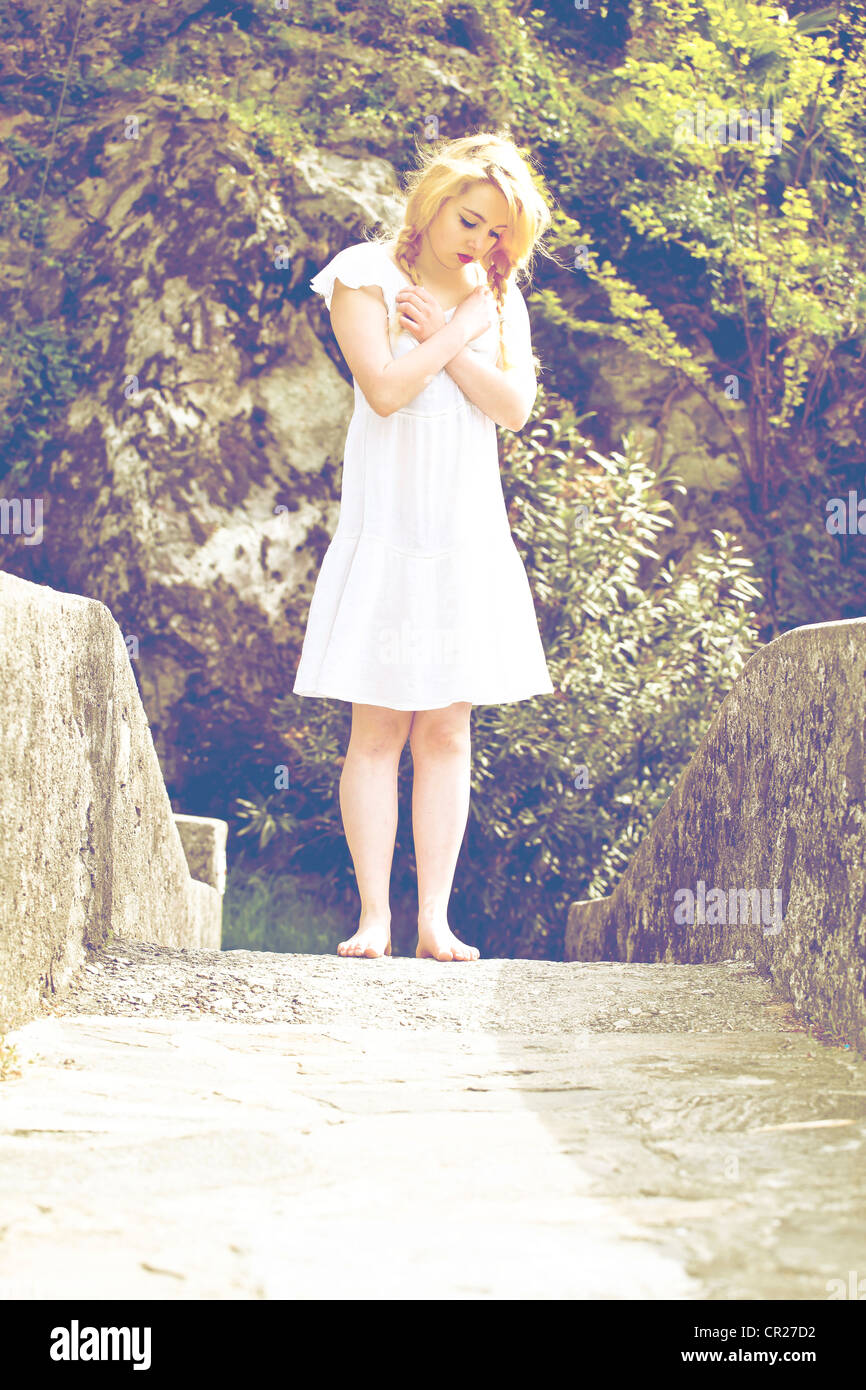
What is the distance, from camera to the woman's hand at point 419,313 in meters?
3.51

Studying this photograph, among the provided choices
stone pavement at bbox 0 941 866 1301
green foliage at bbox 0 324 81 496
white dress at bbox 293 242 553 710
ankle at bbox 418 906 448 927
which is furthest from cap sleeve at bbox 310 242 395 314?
green foliage at bbox 0 324 81 496

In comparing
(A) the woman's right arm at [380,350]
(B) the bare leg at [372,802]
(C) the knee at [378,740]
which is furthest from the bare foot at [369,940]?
(A) the woman's right arm at [380,350]

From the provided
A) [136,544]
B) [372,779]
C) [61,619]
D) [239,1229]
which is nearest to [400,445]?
[372,779]

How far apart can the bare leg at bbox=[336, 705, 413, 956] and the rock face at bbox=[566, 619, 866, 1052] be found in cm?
93

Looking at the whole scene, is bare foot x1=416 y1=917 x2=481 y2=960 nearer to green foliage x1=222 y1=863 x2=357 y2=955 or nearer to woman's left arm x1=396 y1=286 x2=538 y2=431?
woman's left arm x1=396 y1=286 x2=538 y2=431

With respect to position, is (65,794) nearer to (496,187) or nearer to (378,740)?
(378,740)

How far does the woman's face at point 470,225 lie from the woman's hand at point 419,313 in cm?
16

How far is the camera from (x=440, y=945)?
3.58 metres

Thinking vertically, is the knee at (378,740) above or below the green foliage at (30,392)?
below

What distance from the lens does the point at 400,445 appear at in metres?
3.60

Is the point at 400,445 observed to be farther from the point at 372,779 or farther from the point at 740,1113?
the point at 740,1113

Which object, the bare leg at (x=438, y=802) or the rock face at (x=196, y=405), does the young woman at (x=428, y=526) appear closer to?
the bare leg at (x=438, y=802)

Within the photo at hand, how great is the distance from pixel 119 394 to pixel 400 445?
4.11 m

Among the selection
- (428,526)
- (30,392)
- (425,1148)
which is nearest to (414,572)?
(428,526)
